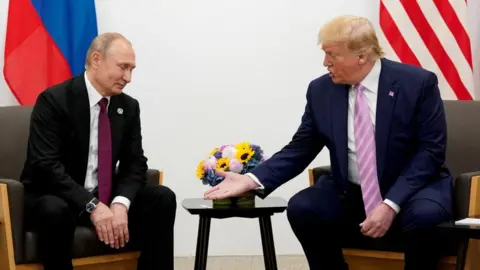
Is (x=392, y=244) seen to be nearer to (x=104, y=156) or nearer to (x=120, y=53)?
(x=104, y=156)

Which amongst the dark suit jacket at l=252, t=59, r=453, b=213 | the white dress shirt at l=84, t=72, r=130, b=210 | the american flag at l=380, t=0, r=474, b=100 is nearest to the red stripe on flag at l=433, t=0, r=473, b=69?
the american flag at l=380, t=0, r=474, b=100

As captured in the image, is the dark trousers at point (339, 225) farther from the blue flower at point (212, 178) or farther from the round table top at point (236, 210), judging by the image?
the blue flower at point (212, 178)

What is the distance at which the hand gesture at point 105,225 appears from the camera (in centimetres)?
344

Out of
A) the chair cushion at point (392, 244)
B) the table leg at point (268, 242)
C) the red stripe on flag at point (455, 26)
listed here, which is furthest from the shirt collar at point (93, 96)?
the red stripe on flag at point (455, 26)

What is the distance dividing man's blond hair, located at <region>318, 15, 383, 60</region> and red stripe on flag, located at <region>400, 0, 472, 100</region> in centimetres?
135

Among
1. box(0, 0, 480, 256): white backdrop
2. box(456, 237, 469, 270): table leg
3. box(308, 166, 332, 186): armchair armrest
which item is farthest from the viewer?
box(0, 0, 480, 256): white backdrop

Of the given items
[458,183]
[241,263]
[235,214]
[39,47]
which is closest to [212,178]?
[235,214]

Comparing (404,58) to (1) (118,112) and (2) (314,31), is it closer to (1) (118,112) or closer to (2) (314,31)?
(2) (314,31)

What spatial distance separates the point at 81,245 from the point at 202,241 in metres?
0.53

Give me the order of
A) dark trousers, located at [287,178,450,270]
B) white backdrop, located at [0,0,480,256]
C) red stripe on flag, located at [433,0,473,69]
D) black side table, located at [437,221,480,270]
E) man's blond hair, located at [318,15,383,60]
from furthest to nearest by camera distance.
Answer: white backdrop, located at [0,0,480,256], red stripe on flag, located at [433,0,473,69], man's blond hair, located at [318,15,383,60], dark trousers, located at [287,178,450,270], black side table, located at [437,221,480,270]

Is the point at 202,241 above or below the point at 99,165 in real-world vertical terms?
below

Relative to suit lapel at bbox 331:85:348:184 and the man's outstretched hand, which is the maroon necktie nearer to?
the man's outstretched hand

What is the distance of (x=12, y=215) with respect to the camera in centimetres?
335

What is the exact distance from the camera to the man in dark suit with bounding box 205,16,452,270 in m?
3.40
